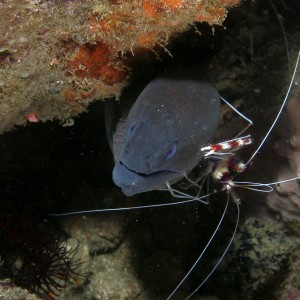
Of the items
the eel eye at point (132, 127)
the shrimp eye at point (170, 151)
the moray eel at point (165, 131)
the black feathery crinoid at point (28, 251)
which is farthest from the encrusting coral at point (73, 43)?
the black feathery crinoid at point (28, 251)

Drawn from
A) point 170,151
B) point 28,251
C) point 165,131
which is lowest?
point 28,251

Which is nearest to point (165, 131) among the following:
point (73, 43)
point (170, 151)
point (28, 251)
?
point (170, 151)

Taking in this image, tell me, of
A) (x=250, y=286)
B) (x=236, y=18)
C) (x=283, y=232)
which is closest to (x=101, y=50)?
(x=236, y=18)

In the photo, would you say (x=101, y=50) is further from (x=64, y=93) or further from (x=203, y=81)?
(x=203, y=81)

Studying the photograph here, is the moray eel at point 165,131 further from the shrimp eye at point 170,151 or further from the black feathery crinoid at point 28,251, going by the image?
the black feathery crinoid at point 28,251

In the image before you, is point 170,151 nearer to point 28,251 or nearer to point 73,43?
point 73,43

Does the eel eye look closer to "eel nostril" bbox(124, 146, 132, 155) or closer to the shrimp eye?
"eel nostril" bbox(124, 146, 132, 155)
